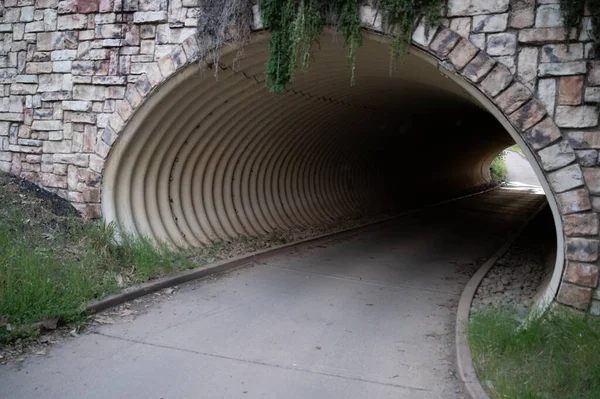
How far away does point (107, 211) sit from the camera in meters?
8.43

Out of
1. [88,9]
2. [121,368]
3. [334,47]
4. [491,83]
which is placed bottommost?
[121,368]

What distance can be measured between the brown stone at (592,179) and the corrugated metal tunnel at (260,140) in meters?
2.21

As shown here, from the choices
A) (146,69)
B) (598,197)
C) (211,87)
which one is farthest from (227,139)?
(598,197)

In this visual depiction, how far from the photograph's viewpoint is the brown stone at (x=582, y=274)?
17.8 feet

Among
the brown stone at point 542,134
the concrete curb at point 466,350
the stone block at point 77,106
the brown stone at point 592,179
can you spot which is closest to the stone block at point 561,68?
the brown stone at point 542,134

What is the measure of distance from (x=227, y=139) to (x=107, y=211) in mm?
2435

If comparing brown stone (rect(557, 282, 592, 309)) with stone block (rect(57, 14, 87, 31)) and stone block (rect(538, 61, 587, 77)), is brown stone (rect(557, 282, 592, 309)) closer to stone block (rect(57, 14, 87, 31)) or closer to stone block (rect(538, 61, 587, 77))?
stone block (rect(538, 61, 587, 77))

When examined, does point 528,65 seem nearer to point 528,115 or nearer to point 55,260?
point 528,115

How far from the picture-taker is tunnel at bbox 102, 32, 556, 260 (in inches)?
320

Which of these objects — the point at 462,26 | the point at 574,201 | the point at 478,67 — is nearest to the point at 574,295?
the point at 574,201

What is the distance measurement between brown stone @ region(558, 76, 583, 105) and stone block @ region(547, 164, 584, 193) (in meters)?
0.66

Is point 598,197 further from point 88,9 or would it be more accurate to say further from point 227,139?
point 88,9

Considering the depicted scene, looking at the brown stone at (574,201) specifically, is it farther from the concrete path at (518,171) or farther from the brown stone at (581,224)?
the concrete path at (518,171)

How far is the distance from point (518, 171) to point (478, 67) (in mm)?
36882
